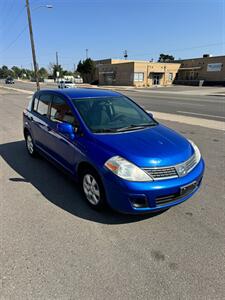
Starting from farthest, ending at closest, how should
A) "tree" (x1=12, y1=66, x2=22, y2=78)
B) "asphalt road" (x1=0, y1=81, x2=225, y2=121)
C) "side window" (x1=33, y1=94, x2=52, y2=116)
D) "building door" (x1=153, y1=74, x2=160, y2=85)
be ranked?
"tree" (x1=12, y1=66, x2=22, y2=78), "building door" (x1=153, y1=74, x2=160, y2=85), "asphalt road" (x1=0, y1=81, x2=225, y2=121), "side window" (x1=33, y1=94, x2=52, y2=116)

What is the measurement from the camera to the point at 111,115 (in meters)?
4.07

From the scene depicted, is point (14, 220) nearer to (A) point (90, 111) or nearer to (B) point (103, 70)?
(A) point (90, 111)

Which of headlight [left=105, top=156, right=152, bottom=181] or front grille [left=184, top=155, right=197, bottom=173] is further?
front grille [left=184, top=155, right=197, bottom=173]

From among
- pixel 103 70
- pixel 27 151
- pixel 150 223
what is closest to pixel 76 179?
→ pixel 150 223

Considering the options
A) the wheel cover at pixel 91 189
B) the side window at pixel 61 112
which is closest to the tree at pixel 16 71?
the side window at pixel 61 112

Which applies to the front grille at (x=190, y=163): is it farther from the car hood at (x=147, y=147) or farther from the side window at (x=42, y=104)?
the side window at (x=42, y=104)

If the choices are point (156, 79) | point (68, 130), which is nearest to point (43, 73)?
point (156, 79)

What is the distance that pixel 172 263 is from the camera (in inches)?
99.0

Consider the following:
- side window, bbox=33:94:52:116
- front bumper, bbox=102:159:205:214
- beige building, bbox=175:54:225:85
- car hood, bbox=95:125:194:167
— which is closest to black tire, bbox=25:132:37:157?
side window, bbox=33:94:52:116

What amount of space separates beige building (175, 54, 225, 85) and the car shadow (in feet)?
177

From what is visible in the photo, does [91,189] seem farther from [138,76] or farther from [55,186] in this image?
[138,76]

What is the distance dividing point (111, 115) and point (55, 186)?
4.98ft

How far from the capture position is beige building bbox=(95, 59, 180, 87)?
175ft

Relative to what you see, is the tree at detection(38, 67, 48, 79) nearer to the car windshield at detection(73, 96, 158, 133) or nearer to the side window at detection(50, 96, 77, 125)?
the side window at detection(50, 96, 77, 125)
